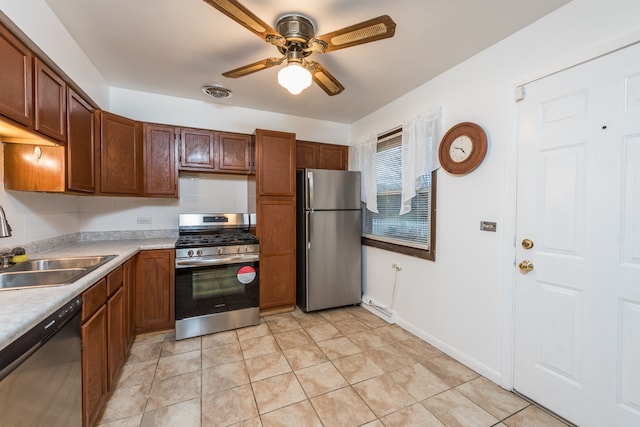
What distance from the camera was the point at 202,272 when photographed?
8.52 feet

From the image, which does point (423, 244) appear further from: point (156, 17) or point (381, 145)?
point (156, 17)

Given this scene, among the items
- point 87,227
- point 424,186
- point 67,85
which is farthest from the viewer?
point 87,227

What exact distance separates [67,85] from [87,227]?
1588 millimetres

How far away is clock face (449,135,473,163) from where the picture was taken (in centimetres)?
211

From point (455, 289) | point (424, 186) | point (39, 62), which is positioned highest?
point (39, 62)

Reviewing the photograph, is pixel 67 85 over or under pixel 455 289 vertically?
over

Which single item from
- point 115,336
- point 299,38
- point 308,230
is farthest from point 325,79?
point 115,336

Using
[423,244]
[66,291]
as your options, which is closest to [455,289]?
[423,244]

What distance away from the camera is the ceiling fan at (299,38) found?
134 cm

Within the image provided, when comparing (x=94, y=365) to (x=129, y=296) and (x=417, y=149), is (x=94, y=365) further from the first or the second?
(x=417, y=149)

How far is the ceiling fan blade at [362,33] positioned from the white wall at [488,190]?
3.60 feet

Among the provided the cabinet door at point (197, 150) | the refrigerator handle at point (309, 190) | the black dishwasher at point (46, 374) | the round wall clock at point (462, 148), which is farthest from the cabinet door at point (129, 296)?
the round wall clock at point (462, 148)

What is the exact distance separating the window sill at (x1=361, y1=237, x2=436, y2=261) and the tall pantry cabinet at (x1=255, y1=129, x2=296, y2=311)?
0.97 metres

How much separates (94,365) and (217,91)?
8.42 feet
